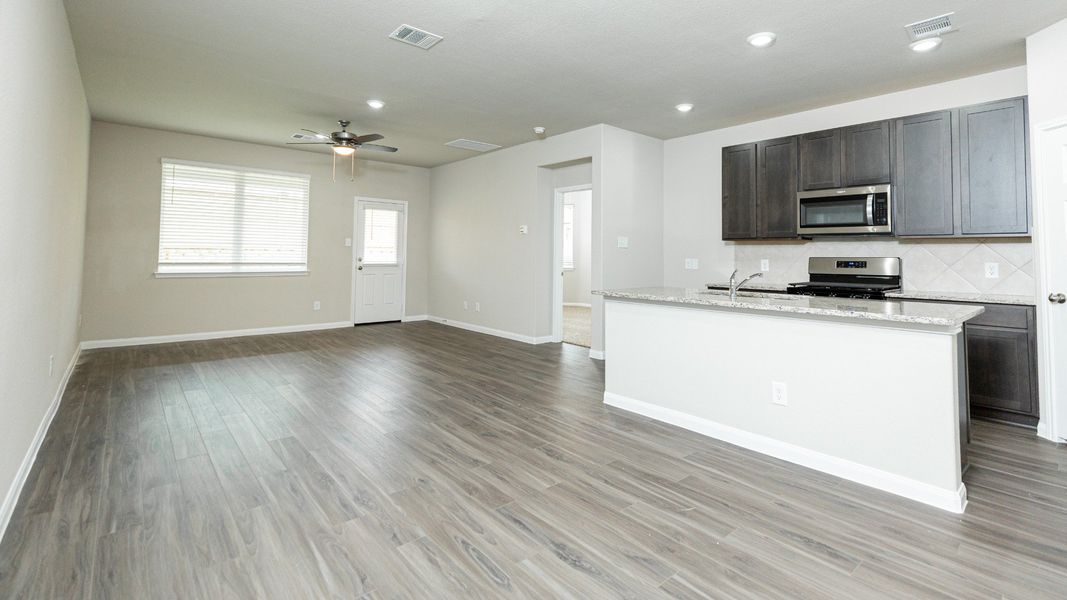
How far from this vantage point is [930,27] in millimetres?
3096

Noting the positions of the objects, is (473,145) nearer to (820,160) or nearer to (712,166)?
(712,166)

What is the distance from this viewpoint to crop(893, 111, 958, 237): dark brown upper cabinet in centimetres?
378

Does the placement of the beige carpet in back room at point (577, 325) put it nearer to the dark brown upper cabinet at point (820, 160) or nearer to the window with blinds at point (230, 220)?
the dark brown upper cabinet at point (820, 160)

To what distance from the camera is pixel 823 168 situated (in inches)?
175

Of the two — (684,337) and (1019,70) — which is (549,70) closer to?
(684,337)

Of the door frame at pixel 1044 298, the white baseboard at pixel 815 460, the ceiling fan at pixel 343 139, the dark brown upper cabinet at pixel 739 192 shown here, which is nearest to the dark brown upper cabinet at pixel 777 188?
the dark brown upper cabinet at pixel 739 192

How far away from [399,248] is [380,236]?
384mm

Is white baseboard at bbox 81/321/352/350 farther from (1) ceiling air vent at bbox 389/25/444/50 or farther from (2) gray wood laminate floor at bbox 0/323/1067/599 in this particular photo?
(1) ceiling air vent at bbox 389/25/444/50

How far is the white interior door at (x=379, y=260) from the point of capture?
7.71 metres

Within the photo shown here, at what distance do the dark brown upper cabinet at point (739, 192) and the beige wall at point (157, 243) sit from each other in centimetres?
526

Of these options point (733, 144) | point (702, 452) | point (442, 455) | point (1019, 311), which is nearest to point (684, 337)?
point (702, 452)

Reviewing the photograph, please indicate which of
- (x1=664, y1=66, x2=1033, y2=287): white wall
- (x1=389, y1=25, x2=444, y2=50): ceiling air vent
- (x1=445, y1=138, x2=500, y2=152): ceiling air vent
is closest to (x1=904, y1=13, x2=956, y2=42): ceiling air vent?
(x1=664, y1=66, x2=1033, y2=287): white wall

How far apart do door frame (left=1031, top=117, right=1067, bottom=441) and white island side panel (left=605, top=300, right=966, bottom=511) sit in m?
1.55

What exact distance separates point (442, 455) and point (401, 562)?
3.23 ft
